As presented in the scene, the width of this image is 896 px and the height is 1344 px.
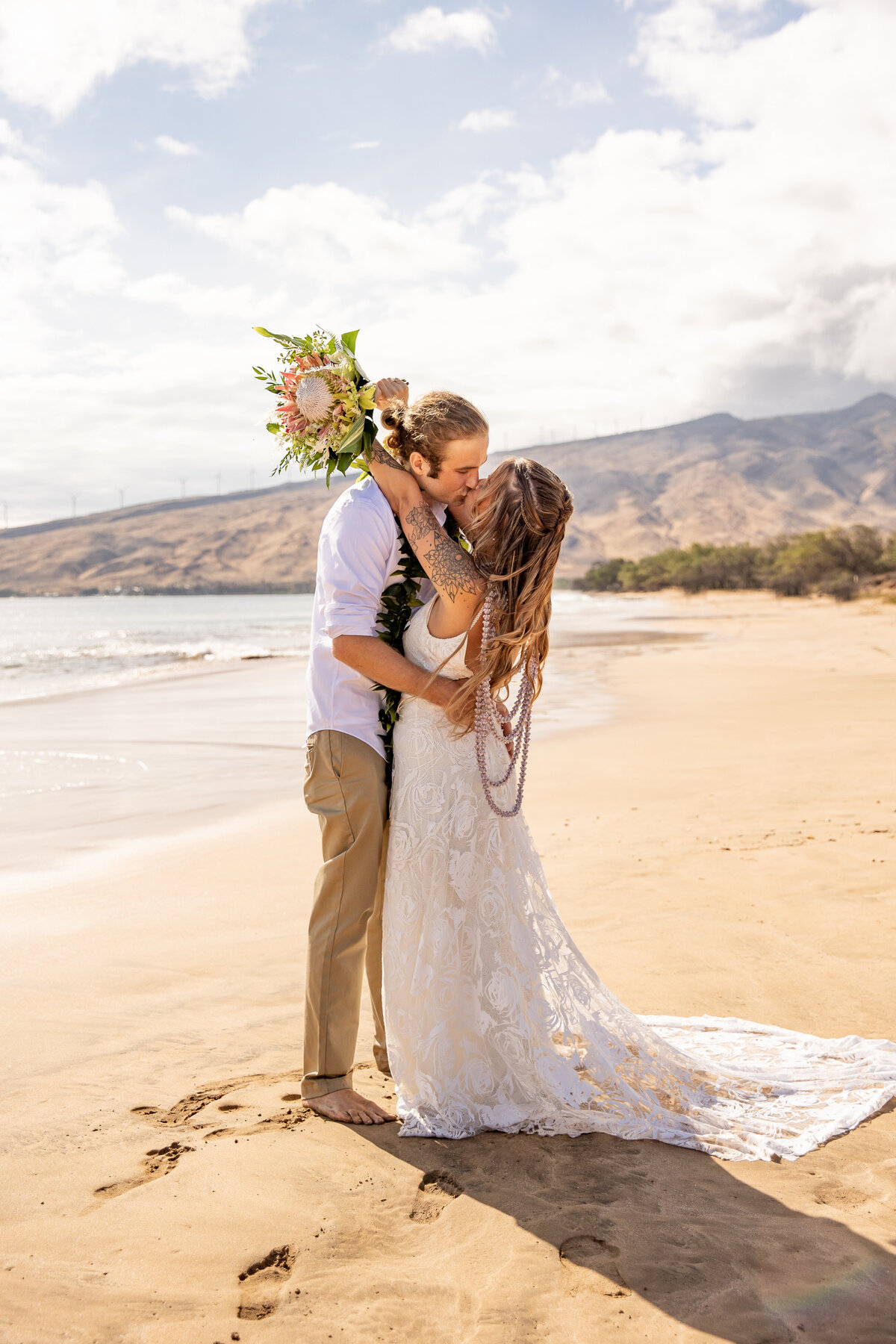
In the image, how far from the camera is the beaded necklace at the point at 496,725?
2959mm

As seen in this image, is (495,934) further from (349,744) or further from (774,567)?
(774,567)

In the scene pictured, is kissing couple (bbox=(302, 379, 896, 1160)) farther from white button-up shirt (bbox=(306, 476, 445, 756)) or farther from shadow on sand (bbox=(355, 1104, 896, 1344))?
shadow on sand (bbox=(355, 1104, 896, 1344))

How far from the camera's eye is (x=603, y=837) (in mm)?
6504

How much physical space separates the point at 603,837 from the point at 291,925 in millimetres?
2368

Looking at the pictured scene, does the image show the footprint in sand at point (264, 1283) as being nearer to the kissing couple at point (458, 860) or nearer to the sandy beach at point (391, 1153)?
the sandy beach at point (391, 1153)

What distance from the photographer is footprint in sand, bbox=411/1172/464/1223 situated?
2.55 meters

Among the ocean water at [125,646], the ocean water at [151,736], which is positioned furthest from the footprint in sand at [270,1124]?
the ocean water at [125,646]

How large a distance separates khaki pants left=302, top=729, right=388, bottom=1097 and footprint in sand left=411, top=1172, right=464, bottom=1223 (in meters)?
0.53

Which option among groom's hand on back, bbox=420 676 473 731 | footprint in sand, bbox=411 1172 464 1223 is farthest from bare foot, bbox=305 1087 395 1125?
groom's hand on back, bbox=420 676 473 731

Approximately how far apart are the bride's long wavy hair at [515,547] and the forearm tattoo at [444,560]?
0.06 metres

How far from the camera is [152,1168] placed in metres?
2.75

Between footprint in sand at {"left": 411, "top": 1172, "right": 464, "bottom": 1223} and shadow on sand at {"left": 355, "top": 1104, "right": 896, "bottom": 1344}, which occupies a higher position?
shadow on sand at {"left": 355, "top": 1104, "right": 896, "bottom": 1344}

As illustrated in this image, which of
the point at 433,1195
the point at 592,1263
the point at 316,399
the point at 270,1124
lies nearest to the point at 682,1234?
the point at 592,1263

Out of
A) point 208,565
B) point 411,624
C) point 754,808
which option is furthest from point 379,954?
point 208,565
